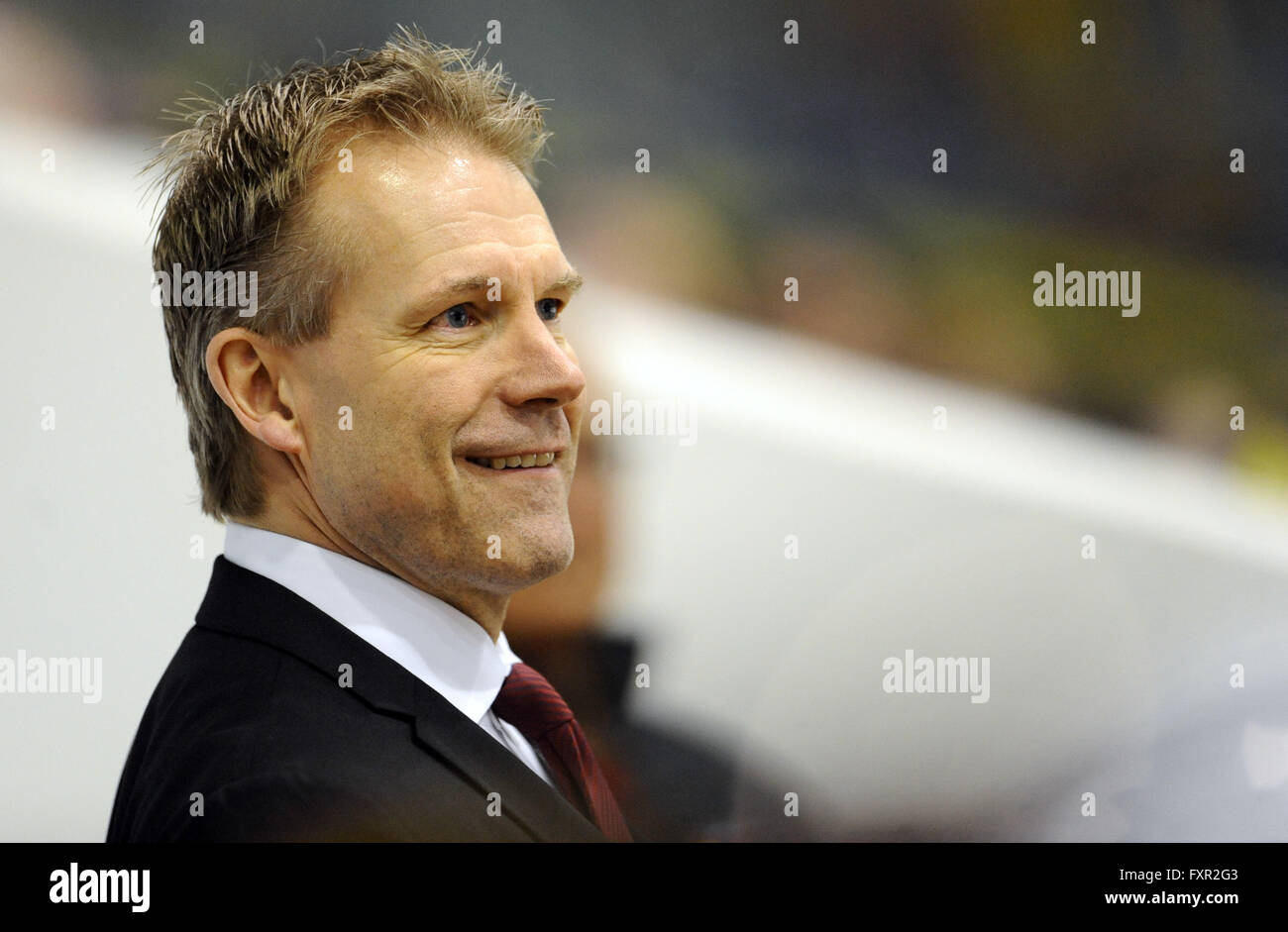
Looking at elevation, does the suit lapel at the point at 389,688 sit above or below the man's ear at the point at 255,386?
below

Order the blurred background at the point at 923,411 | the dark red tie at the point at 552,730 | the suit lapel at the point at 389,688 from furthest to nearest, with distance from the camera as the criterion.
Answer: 1. the blurred background at the point at 923,411
2. the dark red tie at the point at 552,730
3. the suit lapel at the point at 389,688

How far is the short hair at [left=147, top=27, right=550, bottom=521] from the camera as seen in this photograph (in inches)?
73.3

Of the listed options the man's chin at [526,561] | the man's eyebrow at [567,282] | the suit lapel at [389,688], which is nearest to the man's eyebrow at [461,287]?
the man's eyebrow at [567,282]

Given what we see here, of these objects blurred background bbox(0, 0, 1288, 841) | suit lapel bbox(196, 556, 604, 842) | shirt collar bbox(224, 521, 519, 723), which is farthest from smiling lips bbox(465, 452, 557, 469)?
blurred background bbox(0, 0, 1288, 841)

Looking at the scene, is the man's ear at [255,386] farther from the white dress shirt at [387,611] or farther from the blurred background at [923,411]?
the blurred background at [923,411]

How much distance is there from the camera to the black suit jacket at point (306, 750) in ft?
5.26

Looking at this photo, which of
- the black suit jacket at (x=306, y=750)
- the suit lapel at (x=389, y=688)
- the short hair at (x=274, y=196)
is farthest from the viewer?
the short hair at (x=274, y=196)

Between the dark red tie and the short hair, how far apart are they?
0.53 meters

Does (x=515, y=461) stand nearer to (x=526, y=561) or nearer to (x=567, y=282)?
(x=526, y=561)

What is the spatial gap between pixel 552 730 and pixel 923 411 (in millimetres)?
1192

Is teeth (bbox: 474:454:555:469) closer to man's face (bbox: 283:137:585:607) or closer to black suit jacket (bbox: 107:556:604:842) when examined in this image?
man's face (bbox: 283:137:585:607)

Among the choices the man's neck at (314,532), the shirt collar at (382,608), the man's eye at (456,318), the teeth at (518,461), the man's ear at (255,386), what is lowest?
the shirt collar at (382,608)
